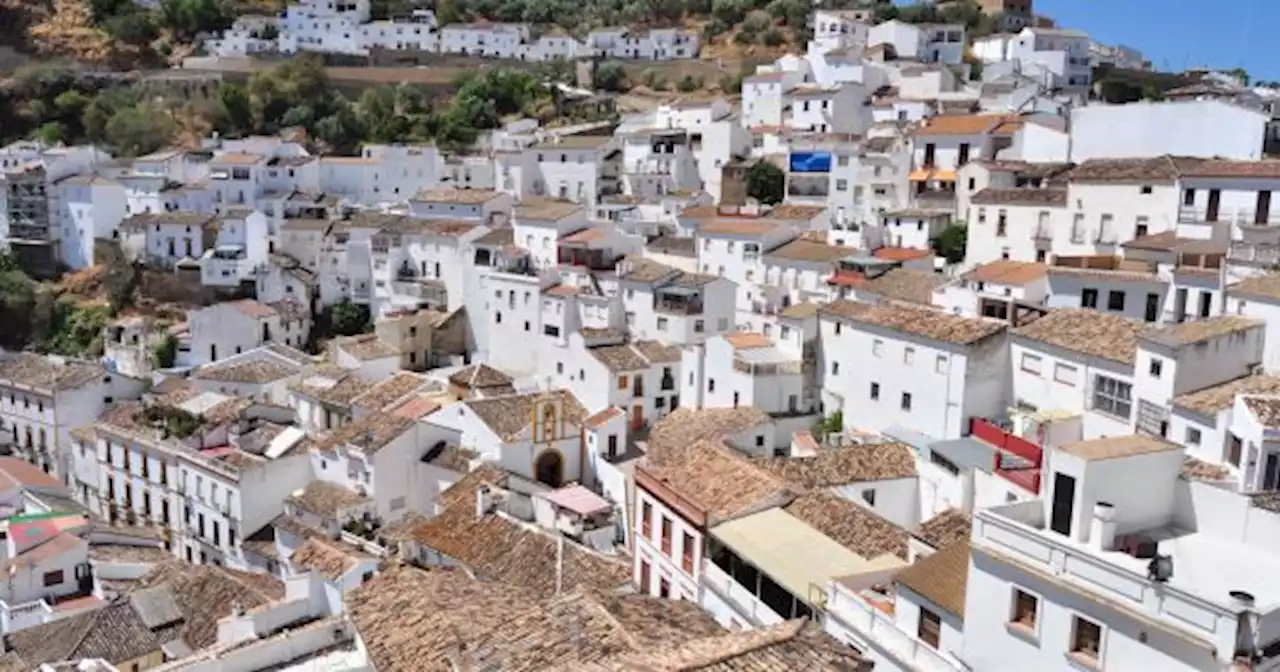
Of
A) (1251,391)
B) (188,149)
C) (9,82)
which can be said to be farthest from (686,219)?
(9,82)

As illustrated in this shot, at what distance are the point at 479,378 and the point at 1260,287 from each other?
759 inches

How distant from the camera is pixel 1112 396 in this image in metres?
21.6

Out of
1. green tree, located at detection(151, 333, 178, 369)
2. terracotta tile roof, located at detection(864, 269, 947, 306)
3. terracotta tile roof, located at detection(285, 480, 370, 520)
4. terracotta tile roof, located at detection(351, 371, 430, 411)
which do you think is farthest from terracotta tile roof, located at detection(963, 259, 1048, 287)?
green tree, located at detection(151, 333, 178, 369)

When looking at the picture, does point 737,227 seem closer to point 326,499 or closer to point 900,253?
point 900,253

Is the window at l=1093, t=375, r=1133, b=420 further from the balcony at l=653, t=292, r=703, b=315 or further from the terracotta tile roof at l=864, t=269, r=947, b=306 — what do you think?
the balcony at l=653, t=292, r=703, b=315

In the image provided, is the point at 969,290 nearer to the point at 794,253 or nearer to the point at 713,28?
the point at 794,253

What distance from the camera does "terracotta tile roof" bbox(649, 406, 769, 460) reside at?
25.1 meters

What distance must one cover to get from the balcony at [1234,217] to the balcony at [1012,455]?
8472 millimetres

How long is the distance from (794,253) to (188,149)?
122 feet

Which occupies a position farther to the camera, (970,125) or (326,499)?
(970,125)

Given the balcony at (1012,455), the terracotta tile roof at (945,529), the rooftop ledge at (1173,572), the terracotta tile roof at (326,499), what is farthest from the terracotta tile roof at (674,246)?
the rooftop ledge at (1173,572)

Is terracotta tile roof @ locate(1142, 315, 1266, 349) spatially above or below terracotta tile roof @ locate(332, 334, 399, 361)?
above

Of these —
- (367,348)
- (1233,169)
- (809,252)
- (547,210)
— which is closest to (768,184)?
(547,210)

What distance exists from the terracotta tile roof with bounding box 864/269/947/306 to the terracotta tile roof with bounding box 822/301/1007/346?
151cm
